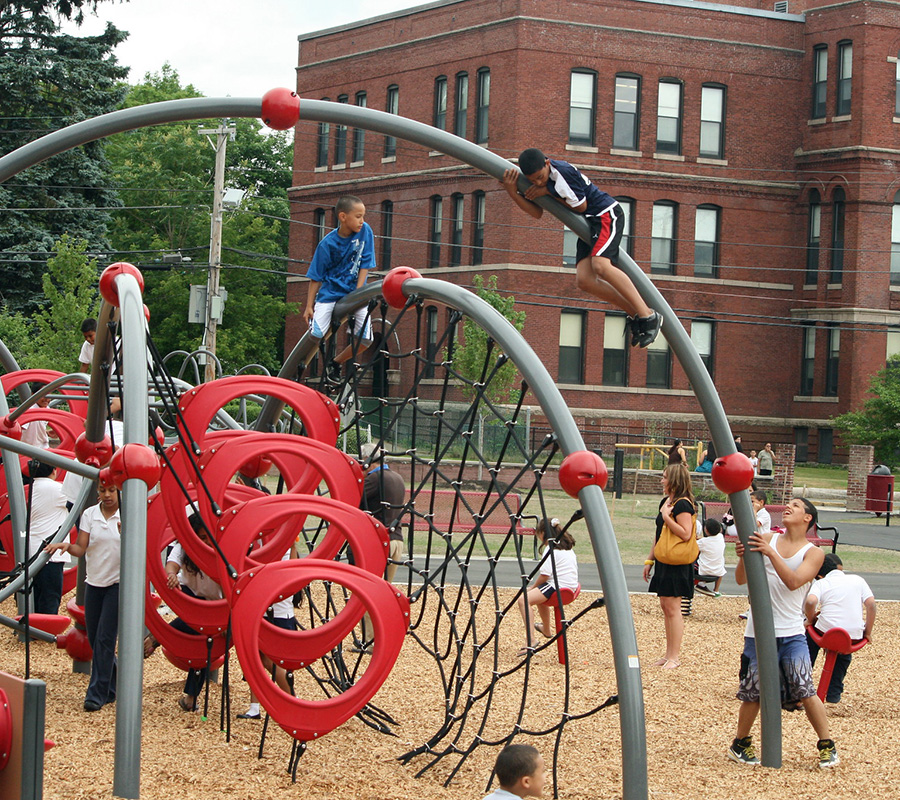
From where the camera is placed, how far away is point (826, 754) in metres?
6.98

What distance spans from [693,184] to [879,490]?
12.7 metres

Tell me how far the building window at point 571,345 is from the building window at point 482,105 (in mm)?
6365

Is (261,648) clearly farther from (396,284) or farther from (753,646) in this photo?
(753,646)

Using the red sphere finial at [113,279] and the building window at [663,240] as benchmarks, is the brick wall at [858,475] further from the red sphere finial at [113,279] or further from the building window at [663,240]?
the red sphere finial at [113,279]

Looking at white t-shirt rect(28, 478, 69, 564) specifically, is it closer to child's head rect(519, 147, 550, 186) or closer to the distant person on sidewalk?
child's head rect(519, 147, 550, 186)

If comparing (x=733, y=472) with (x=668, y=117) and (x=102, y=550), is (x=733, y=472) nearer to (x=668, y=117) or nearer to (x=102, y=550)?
(x=102, y=550)

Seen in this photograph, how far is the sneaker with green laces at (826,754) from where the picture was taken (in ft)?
22.9

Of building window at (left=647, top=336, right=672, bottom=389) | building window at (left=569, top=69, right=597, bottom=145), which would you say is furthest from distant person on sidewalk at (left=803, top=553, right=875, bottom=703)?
building window at (left=569, top=69, right=597, bottom=145)

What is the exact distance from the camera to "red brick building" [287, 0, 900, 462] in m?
34.1

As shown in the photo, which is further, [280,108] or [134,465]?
[280,108]

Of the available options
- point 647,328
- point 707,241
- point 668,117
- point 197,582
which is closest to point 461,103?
point 668,117

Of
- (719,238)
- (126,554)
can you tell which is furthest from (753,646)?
(719,238)

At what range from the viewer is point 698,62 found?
34844mm

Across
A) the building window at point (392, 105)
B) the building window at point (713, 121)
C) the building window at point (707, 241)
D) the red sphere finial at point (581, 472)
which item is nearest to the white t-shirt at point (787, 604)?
the red sphere finial at point (581, 472)
